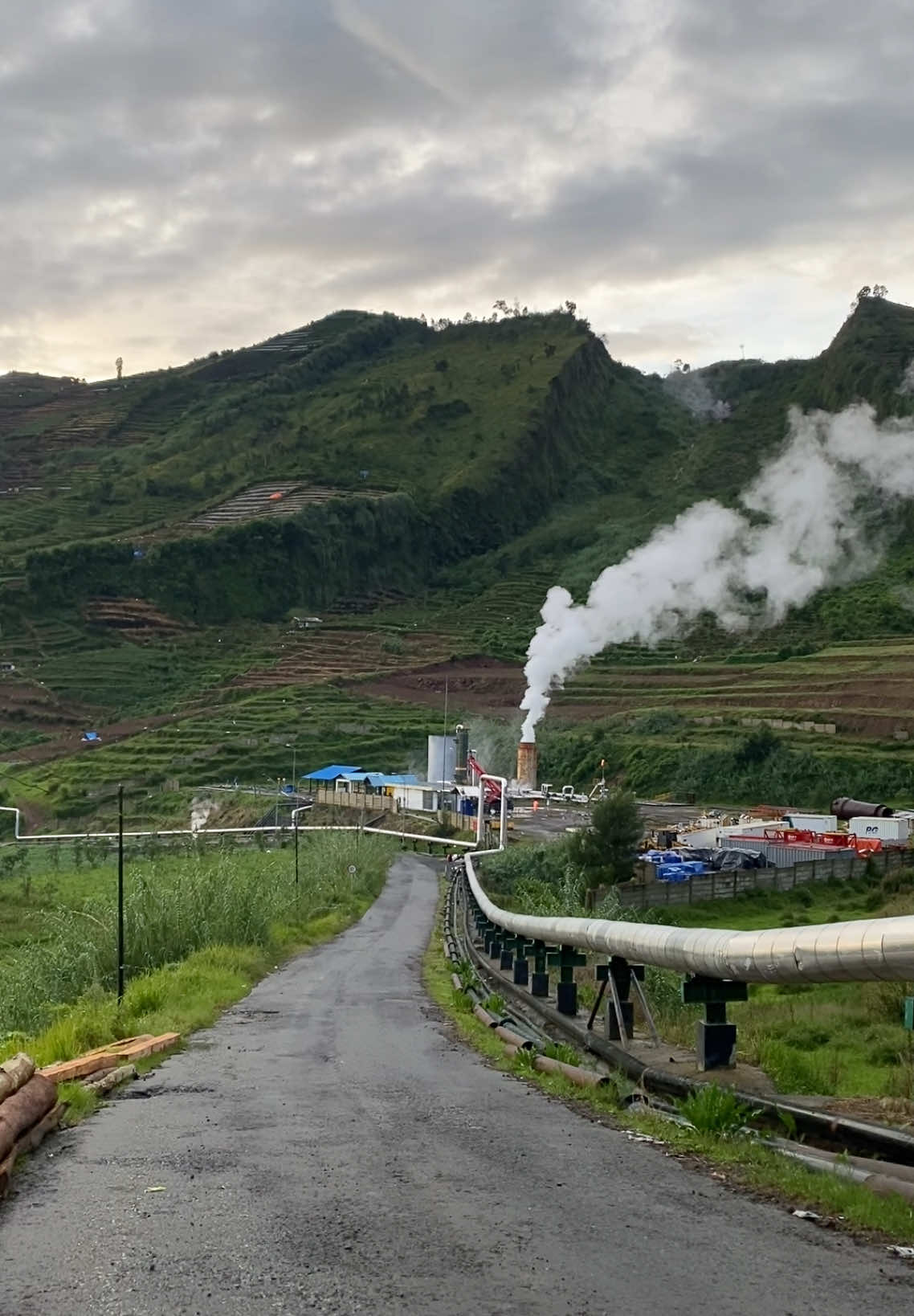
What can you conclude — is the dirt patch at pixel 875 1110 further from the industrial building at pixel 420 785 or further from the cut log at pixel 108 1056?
the industrial building at pixel 420 785

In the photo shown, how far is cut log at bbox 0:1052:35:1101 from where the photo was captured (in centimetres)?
795

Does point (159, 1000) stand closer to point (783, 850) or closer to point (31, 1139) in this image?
point (31, 1139)

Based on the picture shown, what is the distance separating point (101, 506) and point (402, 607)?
39.1 meters

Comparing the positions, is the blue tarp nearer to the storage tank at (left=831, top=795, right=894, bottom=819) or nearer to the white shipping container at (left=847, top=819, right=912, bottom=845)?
the storage tank at (left=831, top=795, right=894, bottom=819)

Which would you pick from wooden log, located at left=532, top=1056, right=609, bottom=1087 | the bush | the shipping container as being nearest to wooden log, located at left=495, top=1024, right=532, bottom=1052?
wooden log, located at left=532, top=1056, right=609, bottom=1087

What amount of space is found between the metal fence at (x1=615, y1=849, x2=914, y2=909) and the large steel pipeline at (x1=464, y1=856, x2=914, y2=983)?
2907 cm

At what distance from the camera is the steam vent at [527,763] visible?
76.7 metres

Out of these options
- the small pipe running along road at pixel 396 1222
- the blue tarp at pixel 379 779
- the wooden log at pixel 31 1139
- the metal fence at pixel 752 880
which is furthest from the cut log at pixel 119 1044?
the blue tarp at pixel 379 779

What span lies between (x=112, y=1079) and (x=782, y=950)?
19.8ft

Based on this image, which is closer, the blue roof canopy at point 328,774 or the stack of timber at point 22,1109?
the stack of timber at point 22,1109

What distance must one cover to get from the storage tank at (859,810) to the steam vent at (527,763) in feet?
72.3

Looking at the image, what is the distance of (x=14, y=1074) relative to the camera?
8289mm

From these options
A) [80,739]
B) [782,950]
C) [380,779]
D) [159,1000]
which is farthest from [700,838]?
[80,739]

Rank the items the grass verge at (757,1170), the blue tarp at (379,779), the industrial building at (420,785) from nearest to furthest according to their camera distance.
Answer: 1. the grass verge at (757,1170)
2. the industrial building at (420,785)
3. the blue tarp at (379,779)
